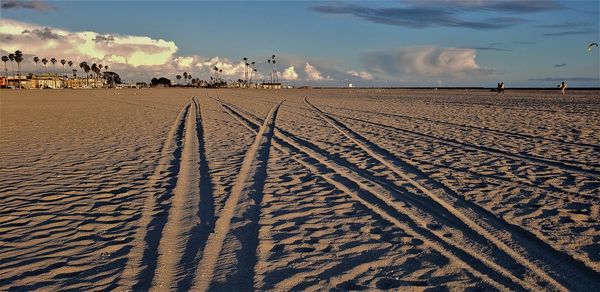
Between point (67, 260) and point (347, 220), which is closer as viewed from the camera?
point (67, 260)

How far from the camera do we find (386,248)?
4887 millimetres

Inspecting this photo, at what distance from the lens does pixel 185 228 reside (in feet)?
18.2

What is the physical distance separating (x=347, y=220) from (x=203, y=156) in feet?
18.3

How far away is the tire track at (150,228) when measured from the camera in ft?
14.0

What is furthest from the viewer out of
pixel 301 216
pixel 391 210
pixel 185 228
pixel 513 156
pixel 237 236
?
pixel 513 156

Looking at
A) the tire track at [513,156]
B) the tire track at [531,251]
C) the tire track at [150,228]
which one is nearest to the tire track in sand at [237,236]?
the tire track at [150,228]

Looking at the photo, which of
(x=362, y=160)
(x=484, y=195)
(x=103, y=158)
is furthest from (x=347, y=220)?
(x=103, y=158)

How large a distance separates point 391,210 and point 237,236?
222 cm

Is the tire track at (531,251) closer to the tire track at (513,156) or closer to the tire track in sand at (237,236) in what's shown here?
the tire track in sand at (237,236)

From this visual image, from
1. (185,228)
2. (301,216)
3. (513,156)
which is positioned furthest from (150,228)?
(513,156)

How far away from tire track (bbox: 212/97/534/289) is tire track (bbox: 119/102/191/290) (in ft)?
9.19

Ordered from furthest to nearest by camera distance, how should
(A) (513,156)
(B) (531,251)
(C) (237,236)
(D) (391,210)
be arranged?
(A) (513,156) < (D) (391,210) < (C) (237,236) < (B) (531,251)

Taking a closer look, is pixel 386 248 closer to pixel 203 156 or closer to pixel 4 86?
pixel 203 156

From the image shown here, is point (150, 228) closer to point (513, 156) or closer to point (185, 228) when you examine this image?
point (185, 228)
